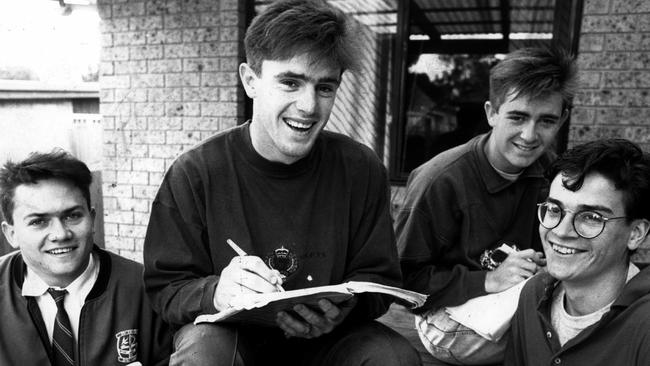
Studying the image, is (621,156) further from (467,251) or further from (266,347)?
(266,347)

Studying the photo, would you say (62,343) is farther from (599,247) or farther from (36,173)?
(599,247)

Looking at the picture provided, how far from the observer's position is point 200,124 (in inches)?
172

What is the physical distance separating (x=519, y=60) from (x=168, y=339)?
6.53 feet

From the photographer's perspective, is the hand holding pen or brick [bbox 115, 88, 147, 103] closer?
the hand holding pen

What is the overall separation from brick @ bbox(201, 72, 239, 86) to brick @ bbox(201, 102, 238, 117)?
158mm

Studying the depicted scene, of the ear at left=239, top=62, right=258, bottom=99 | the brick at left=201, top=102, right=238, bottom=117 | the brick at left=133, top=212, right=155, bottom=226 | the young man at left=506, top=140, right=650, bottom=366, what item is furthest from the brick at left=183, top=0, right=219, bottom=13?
the young man at left=506, top=140, right=650, bottom=366

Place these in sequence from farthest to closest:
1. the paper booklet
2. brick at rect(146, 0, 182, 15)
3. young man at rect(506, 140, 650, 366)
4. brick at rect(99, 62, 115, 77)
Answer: brick at rect(99, 62, 115, 77)
brick at rect(146, 0, 182, 15)
young man at rect(506, 140, 650, 366)
the paper booklet

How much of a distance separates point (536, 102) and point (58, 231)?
2.12 metres

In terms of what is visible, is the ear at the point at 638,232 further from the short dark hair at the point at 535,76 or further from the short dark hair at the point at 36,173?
the short dark hair at the point at 36,173

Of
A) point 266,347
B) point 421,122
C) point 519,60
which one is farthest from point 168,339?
point 421,122

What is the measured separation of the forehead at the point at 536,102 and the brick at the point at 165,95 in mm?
2815

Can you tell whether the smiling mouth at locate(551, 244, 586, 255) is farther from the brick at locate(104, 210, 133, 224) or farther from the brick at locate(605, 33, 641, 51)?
the brick at locate(104, 210, 133, 224)

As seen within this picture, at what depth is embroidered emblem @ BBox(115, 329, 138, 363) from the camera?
2.19m

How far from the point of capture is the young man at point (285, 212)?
1.88m
